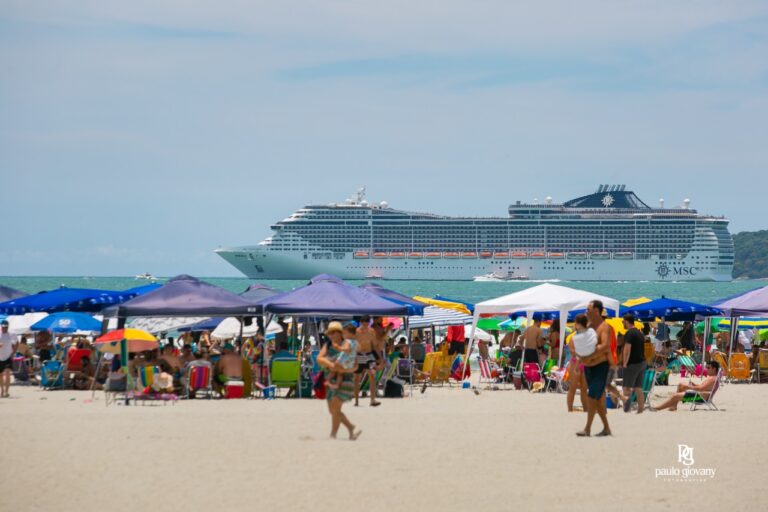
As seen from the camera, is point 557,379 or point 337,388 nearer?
point 337,388

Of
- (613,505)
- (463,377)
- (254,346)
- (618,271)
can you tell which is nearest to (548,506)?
(613,505)

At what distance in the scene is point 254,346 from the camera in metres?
20.5

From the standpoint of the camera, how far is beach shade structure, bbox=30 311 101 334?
18.1 metres

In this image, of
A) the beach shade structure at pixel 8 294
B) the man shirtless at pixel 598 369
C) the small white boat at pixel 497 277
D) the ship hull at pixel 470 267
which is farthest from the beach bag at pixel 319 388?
the ship hull at pixel 470 267

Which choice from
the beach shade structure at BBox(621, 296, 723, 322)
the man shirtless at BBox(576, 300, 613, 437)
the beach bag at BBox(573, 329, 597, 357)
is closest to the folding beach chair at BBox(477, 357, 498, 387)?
the beach shade structure at BBox(621, 296, 723, 322)

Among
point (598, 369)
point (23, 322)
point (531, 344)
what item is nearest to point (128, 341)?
point (531, 344)

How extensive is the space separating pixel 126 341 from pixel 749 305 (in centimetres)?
1002

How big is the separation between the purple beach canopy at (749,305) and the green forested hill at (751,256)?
565ft

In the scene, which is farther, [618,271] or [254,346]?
[618,271]

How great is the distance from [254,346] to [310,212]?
101003 mm

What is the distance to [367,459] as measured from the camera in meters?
9.22

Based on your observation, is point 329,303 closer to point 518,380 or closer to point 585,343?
point 518,380

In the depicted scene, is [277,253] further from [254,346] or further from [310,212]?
[254,346]

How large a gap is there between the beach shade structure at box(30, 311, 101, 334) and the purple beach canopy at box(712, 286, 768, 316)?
9848 mm
